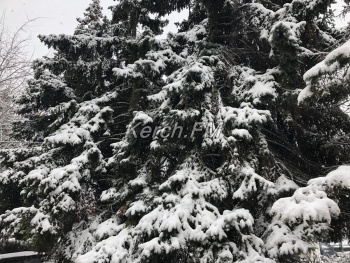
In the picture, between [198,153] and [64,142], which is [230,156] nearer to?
[198,153]

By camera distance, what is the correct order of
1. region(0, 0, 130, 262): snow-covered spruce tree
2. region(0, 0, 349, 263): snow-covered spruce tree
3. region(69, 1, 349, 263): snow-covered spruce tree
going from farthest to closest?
region(0, 0, 130, 262): snow-covered spruce tree < region(0, 0, 349, 263): snow-covered spruce tree < region(69, 1, 349, 263): snow-covered spruce tree

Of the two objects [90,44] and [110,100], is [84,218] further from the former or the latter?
[90,44]

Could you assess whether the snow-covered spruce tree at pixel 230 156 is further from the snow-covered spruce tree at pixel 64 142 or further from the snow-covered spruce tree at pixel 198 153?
the snow-covered spruce tree at pixel 64 142

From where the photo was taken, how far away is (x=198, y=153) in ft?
21.7

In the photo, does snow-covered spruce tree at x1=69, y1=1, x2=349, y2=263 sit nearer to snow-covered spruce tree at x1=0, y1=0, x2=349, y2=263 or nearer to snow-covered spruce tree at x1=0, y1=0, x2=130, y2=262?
snow-covered spruce tree at x1=0, y1=0, x2=349, y2=263

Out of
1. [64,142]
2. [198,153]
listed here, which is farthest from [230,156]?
[64,142]

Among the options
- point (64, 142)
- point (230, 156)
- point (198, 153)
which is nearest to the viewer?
point (230, 156)

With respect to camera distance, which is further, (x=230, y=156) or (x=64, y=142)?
(x=64, y=142)

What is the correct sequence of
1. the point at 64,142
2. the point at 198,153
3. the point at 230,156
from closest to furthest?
1. the point at 230,156
2. the point at 198,153
3. the point at 64,142

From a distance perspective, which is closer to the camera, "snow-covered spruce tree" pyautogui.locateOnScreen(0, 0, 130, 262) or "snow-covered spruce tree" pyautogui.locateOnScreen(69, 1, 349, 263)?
"snow-covered spruce tree" pyautogui.locateOnScreen(69, 1, 349, 263)

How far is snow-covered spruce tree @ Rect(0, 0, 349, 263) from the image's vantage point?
4945mm

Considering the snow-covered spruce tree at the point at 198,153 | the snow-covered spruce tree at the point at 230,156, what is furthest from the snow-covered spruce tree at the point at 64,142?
the snow-covered spruce tree at the point at 230,156

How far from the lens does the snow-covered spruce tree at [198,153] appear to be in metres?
4.95

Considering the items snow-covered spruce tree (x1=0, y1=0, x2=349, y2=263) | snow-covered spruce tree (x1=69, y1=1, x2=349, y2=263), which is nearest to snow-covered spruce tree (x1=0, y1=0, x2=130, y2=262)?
snow-covered spruce tree (x1=0, y1=0, x2=349, y2=263)
